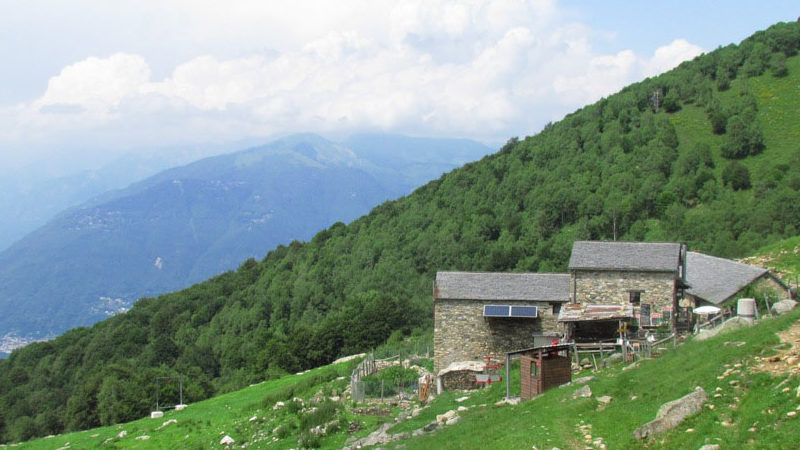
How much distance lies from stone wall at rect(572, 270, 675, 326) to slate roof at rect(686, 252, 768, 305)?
358 centimetres

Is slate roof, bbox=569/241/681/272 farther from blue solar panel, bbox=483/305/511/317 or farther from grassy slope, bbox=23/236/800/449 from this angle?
grassy slope, bbox=23/236/800/449

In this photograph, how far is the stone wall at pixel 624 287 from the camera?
36750 millimetres

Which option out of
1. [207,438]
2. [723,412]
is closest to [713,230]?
[207,438]

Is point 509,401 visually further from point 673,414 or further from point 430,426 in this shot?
point 673,414

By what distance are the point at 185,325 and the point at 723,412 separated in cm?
11180

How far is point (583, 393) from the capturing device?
73.7ft

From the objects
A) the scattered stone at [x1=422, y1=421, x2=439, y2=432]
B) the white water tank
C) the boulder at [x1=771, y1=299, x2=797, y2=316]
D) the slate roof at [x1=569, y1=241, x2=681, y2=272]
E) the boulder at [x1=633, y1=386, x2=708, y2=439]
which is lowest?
the scattered stone at [x1=422, y1=421, x2=439, y2=432]

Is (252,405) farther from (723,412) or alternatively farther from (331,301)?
(331,301)

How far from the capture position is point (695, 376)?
19.9 meters

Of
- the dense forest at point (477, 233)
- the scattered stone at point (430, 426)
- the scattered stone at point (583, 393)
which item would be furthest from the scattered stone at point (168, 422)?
the scattered stone at point (583, 393)

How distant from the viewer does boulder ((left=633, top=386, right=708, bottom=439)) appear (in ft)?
57.0

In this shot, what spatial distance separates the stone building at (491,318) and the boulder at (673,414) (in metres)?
21.4

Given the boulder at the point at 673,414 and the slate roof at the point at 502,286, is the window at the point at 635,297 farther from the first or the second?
the boulder at the point at 673,414

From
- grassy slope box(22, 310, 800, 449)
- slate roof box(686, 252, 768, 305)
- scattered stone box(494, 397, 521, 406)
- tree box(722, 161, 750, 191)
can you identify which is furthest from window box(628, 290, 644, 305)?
tree box(722, 161, 750, 191)
